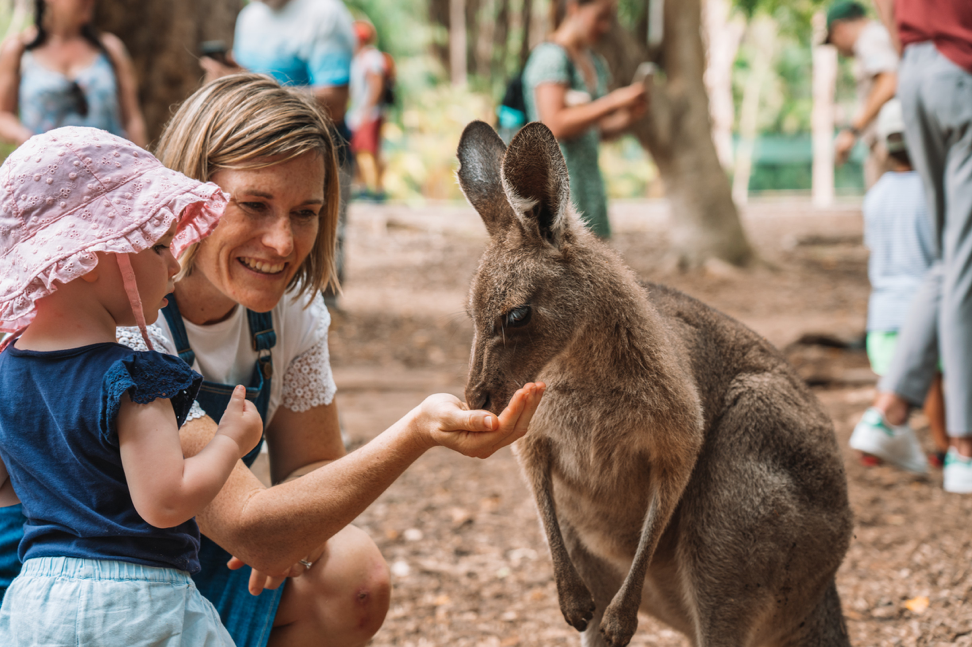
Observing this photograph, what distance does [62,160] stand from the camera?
1.46 metres

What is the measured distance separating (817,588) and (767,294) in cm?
592

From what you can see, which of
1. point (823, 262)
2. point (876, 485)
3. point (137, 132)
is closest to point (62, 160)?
point (137, 132)

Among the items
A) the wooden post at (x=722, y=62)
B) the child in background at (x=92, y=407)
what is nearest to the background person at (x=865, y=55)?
the child in background at (x=92, y=407)

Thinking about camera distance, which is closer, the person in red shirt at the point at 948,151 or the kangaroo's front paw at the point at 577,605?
the kangaroo's front paw at the point at 577,605

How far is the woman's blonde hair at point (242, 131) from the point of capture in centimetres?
184

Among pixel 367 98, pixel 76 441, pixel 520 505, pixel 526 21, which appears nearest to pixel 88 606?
pixel 76 441

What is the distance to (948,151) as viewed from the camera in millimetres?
3557

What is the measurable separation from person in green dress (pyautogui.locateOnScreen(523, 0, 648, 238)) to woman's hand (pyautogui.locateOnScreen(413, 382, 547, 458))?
2.36 m

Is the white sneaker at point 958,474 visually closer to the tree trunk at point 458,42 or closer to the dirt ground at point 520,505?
the dirt ground at point 520,505

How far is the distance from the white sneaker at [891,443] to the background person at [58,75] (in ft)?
12.6

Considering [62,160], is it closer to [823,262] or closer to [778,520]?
[778,520]

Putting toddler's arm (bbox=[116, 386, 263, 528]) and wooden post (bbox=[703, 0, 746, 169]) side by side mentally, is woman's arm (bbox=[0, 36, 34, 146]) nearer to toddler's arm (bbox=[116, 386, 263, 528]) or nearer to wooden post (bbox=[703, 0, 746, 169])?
toddler's arm (bbox=[116, 386, 263, 528])

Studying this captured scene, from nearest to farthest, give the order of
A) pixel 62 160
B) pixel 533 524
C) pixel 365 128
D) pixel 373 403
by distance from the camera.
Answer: pixel 62 160
pixel 533 524
pixel 373 403
pixel 365 128

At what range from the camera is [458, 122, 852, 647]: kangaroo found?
1.95 metres
